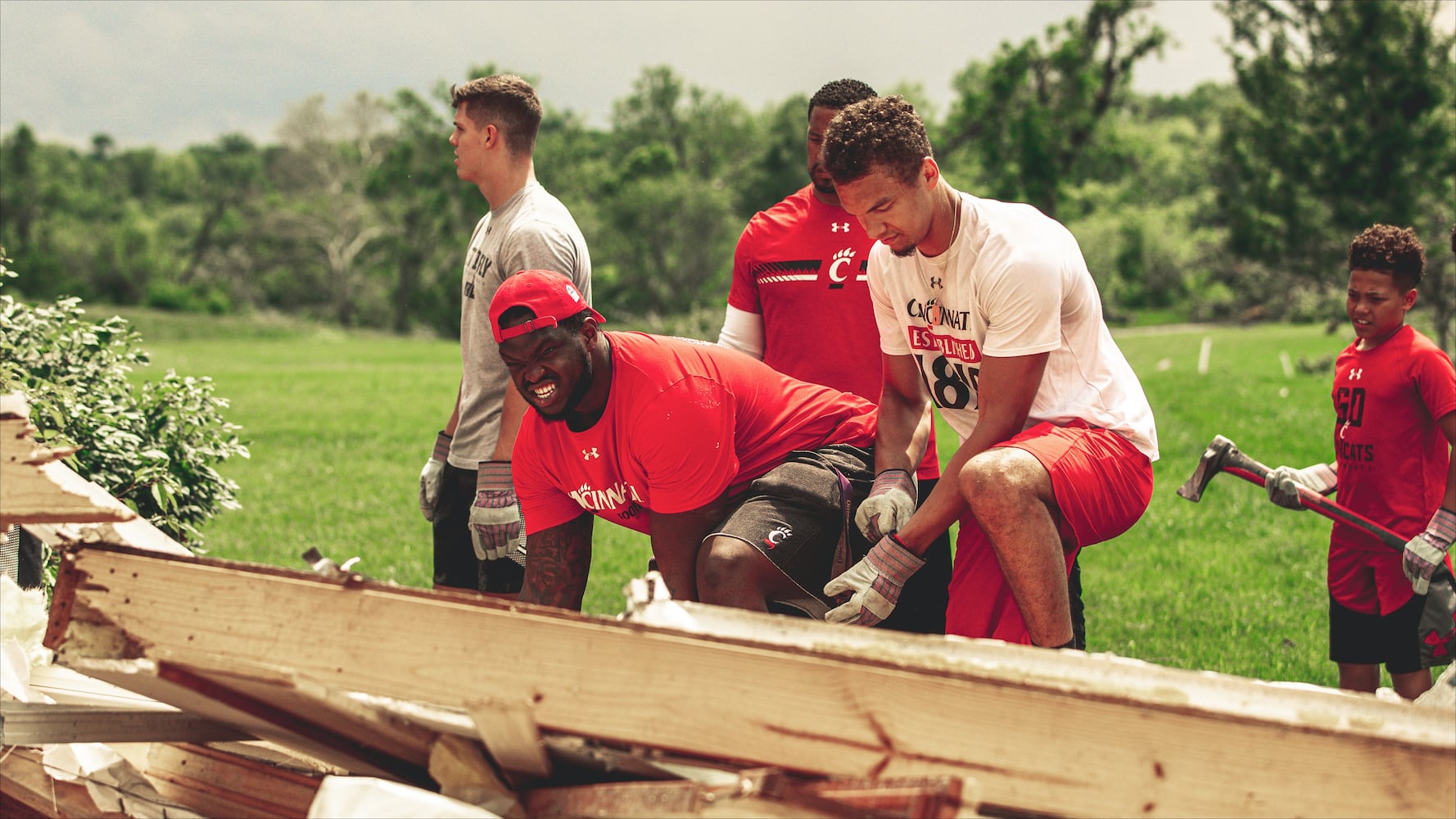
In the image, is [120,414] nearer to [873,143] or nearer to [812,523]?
[812,523]

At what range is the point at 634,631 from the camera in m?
2.13

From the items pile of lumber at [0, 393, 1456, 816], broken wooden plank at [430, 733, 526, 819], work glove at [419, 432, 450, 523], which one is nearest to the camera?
pile of lumber at [0, 393, 1456, 816]

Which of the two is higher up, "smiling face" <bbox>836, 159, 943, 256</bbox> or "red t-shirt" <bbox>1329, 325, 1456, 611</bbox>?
"smiling face" <bbox>836, 159, 943, 256</bbox>

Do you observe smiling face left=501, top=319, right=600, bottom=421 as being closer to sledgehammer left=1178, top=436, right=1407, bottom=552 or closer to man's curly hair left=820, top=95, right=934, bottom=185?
man's curly hair left=820, top=95, right=934, bottom=185

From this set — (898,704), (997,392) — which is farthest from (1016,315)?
(898,704)

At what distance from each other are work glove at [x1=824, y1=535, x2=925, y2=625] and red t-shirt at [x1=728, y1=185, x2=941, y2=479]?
3.99 feet

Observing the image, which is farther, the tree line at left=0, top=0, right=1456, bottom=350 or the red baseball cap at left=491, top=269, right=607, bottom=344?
the tree line at left=0, top=0, right=1456, bottom=350

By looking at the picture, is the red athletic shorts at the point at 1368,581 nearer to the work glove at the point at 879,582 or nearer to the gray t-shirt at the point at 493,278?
the work glove at the point at 879,582

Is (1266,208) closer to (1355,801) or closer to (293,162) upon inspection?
(1355,801)

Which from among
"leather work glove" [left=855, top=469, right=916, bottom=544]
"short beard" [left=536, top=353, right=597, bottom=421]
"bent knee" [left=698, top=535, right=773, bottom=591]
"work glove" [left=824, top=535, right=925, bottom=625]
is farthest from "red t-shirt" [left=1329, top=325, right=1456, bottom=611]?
"short beard" [left=536, top=353, right=597, bottom=421]

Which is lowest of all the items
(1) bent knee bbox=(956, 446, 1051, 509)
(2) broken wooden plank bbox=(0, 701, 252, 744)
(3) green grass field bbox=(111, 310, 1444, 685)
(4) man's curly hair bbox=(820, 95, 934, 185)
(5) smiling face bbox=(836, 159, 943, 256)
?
(3) green grass field bbox=(111, 310, 1444, 685)

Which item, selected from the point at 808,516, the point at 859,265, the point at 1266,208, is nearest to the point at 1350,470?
the point at 859,265

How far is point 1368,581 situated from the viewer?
471cm

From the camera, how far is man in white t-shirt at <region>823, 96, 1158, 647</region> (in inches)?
125
